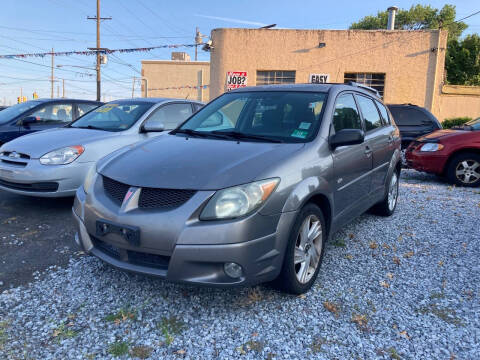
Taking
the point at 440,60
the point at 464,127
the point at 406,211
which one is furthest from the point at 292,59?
the point at 406,211

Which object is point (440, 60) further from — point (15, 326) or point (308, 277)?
point (15, 326)

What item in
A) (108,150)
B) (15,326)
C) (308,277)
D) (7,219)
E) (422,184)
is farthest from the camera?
(422,184)

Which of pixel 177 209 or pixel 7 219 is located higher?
pixel 177 209

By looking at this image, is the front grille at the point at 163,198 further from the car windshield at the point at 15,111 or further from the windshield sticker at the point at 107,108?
the car windshield at the point at 15,111

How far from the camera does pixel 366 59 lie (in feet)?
56.3

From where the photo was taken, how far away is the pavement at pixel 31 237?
3307mm

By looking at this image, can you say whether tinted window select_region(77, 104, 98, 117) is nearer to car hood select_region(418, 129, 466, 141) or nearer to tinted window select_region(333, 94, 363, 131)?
tinted window select_region(333, 94, 363, 131)

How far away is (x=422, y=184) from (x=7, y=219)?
7.23 m

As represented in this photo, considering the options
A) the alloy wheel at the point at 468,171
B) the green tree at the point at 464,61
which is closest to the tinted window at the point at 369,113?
the alloy wheel at the point at 468,171

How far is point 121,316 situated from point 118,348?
34 centimetres

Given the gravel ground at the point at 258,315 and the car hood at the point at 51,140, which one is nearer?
the gravel ground at the point at 258,315

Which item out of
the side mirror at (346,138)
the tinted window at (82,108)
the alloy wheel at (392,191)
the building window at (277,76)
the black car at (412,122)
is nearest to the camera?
the side mirror at (346,138)

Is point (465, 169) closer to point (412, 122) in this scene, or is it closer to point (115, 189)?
point (412, 122)

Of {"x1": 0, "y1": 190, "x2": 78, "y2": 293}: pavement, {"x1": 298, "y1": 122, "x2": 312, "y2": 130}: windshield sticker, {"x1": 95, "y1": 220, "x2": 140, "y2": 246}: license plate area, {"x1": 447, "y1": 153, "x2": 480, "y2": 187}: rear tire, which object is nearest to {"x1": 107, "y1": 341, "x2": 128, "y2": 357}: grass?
{"x1": 95, "y1": 220, "x2": 140, "y2": 246}: license plate area
